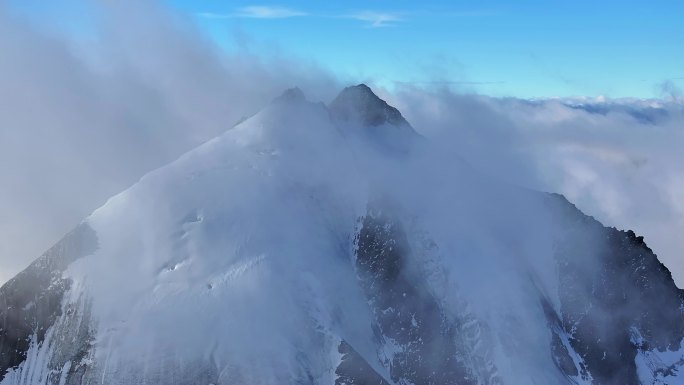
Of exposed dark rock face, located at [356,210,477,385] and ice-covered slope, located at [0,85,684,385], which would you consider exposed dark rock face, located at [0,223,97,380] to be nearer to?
ice-covered slope, located at [0,85,684,385]

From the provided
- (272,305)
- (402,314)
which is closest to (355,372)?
(272,305)

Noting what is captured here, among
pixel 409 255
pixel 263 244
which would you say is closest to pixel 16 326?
pixel 263 244

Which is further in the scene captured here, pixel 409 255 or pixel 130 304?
pixel 409 255

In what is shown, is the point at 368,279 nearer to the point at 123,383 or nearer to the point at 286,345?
the point at 286,345

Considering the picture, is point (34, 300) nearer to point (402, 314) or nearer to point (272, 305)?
point (272, 305)

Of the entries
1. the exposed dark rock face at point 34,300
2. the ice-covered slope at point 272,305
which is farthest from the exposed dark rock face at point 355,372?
the exposed dark rock face at point 34,300

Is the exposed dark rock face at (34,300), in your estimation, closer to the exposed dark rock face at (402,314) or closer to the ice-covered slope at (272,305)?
the ice-covered slope at (272,305)
